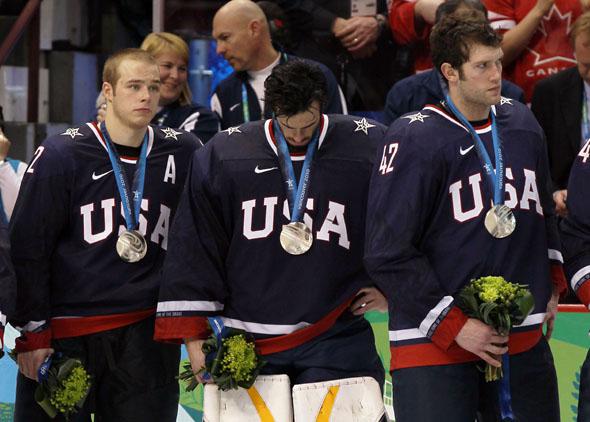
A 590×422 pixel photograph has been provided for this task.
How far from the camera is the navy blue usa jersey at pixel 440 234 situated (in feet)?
15.1

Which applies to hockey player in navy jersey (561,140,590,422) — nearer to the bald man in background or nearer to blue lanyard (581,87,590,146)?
blue lanyard (581,87,590,146)

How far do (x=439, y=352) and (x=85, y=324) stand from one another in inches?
60.2

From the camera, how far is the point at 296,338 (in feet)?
16.5

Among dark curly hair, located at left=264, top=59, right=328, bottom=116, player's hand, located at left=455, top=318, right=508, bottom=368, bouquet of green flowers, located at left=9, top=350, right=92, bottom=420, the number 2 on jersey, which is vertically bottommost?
bouquet of green flowers, located at left=9, top=350, right=92, bottom=420

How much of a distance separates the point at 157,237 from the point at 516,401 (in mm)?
1627

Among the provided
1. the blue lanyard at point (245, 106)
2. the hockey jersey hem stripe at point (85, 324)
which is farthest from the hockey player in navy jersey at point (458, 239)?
the blue lanyard at point (245, 106)

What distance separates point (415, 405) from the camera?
15.2 ft

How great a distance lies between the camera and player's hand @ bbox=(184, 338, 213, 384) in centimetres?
504

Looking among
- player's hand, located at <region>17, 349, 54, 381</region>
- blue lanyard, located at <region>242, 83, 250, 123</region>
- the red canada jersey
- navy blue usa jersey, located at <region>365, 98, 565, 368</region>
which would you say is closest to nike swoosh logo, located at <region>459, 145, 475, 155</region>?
navy blue usa jersey, located at <region>365, 98, 565, 368</region>

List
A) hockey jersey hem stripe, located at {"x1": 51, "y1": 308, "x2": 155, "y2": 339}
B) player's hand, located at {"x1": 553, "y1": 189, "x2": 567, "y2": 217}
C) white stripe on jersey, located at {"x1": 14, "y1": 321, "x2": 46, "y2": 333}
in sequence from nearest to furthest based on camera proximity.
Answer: white stripe on jersey, located at {"x1": 14, "y1": 321, "x2": 46, "y2": 333}, hockey jersey hem stripe, located at {"x1": 51, "y1": 308, "x2": 155, "y2": 339}, player's hand, located at {"x1": 553, "y1": 189, "x2": 567, "y2": 217}

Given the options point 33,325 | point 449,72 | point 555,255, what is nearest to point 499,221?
point 555,255

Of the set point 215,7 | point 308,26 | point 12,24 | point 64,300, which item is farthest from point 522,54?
point 12,24

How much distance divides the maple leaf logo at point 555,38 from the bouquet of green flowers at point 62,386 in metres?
3.36

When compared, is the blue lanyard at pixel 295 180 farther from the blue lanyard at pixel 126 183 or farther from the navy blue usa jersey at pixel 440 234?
the blue lanyard at pixel 126 183
